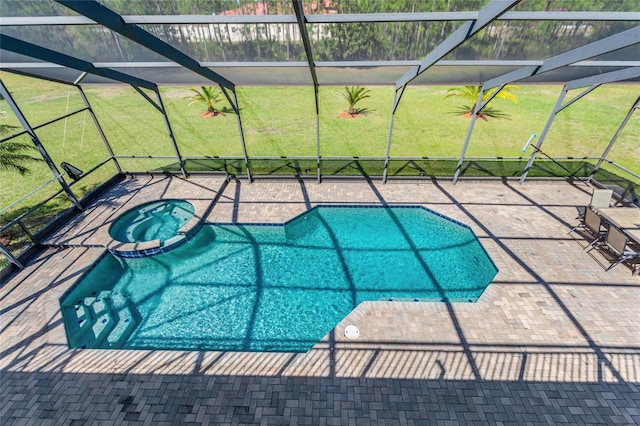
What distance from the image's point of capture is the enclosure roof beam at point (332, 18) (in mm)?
4172

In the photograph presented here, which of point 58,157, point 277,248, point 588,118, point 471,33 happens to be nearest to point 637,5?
point 471,33

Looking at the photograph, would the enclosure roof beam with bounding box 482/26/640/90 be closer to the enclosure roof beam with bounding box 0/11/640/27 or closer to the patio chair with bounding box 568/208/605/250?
the enclosure roof beam with bounding box 0/11/640/27

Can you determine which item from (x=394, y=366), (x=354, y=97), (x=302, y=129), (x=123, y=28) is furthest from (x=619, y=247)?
(x=354, y=97)

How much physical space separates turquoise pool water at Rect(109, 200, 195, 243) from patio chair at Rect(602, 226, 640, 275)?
37.4ft

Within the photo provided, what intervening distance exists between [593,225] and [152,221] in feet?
41.4

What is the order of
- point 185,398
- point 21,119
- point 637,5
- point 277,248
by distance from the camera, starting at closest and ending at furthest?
1. point 637,5
2. point 185,398
3. point 21,119
4. point 277,248

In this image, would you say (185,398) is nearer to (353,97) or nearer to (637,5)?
(637,5)

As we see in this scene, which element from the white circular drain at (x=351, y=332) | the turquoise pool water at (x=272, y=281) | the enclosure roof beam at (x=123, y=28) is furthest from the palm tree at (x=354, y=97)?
the white circular drain at (x=351, y=332)

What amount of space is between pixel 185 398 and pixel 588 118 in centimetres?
2333

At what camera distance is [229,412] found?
4293mm

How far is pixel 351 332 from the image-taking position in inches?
212

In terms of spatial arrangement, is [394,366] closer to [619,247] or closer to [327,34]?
[619,247]

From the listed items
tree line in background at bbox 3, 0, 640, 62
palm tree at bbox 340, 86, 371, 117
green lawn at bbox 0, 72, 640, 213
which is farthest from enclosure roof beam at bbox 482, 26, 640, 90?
palm tree at bbox 340, 86, 371, 117

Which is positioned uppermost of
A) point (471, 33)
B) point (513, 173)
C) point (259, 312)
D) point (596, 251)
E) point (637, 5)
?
point (637, 5)
